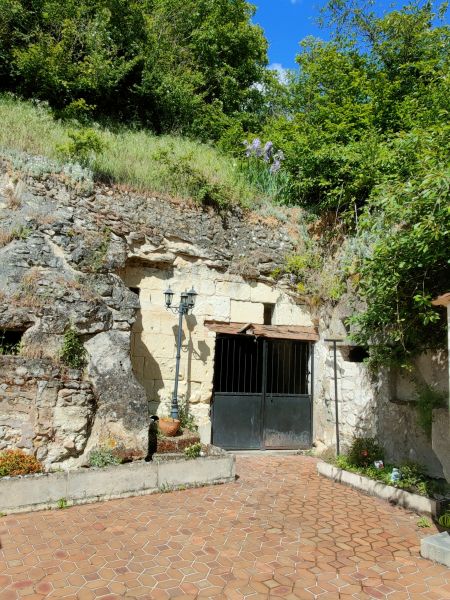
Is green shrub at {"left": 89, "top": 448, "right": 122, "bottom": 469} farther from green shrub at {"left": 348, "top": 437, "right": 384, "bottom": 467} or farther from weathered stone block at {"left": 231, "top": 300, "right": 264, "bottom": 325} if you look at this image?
weathered stone block at {"left": 231, "top": 300, "right": 264, "bottom": 325}

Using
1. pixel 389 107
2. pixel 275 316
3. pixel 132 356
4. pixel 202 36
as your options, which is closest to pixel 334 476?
pixel 275 316

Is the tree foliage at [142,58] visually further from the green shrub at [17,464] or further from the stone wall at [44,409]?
the green shrub at [17,464]

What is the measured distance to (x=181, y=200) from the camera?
9141 mm

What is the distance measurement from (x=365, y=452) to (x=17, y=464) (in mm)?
4978

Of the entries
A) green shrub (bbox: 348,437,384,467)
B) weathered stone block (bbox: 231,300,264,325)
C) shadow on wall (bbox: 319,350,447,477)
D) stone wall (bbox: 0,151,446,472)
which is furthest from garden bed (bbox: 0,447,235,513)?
weathered stone block (bbox: 231,300,264,325)

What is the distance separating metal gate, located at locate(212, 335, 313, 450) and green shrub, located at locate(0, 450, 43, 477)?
12.5ft

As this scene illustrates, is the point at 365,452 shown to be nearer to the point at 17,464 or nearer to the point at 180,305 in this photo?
the point at 180,305

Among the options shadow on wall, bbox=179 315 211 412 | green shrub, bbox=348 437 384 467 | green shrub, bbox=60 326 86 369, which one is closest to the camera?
green shrub, bbox=60 326 86 369

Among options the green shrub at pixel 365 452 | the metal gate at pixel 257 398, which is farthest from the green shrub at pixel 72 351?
the green shrub at pixel 365 452

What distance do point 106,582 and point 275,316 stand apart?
20.5ft

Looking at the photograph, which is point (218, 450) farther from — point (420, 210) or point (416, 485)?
point (420, 210)

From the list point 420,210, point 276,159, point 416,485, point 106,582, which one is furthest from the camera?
point 276,159

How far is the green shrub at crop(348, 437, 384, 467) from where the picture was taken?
6621 mm

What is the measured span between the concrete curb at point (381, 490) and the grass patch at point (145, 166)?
227 inches
